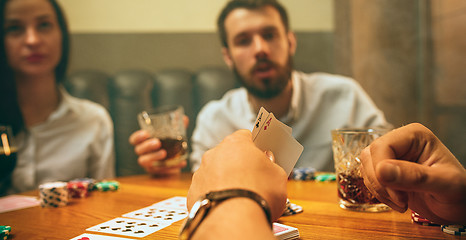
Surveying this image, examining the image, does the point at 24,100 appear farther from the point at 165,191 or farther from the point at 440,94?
the point at 440,94

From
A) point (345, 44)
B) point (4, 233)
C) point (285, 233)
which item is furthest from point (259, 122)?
point (345, 44)

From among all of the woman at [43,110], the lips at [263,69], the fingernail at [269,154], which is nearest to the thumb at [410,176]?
the fingernail at [269,154]

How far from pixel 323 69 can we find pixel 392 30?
53cm

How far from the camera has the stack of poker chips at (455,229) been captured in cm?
67

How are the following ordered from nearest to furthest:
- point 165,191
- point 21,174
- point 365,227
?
point 365,227 < point 165,191 < point 21,174

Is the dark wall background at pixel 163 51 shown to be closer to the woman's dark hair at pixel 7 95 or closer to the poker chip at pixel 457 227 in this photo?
the woman's dark hair at pixel 7 95

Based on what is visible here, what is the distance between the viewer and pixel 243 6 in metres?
2.51

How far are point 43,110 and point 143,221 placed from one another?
1923 mm

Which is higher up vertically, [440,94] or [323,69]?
[323,69]

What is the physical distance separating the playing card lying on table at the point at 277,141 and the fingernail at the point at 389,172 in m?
0.22

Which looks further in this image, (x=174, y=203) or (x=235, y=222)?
(x=174, y=203)

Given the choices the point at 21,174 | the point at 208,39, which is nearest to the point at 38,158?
the point at 21,174

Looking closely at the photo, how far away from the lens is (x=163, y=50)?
8.91ft

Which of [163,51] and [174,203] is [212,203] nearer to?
[174,203]
